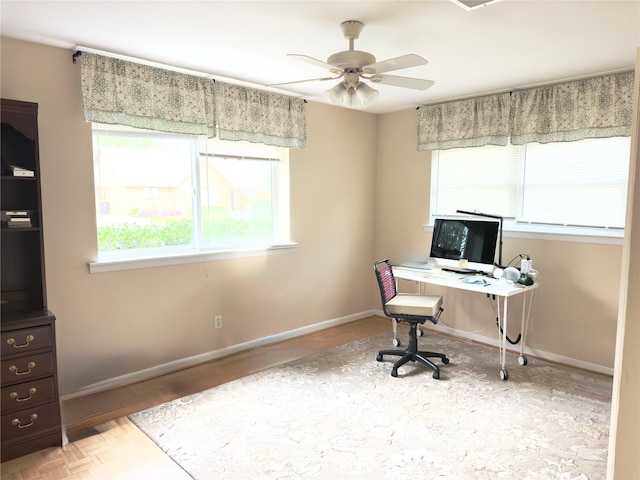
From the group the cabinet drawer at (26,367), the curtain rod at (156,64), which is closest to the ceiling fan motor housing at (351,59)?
the curtain rod at (156,64)

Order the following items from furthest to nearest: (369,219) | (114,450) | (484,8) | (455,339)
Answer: (369,219)
(455,339)
(114,450)
(484,8)

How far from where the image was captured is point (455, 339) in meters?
4.33

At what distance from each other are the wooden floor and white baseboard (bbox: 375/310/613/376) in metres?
1.32

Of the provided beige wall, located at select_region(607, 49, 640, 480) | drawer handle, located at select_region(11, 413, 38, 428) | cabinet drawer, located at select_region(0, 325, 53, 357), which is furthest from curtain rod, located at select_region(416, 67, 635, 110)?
drawer handle, located at select_region(11, 413, 38, 428)

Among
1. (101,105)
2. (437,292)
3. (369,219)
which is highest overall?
(101,105)

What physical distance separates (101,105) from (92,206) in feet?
2.29

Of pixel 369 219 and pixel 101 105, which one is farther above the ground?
pixel 101 105

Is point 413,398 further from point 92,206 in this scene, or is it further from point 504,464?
point 92,206

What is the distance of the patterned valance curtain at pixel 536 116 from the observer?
10.8ft

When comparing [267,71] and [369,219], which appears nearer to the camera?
[267,71]

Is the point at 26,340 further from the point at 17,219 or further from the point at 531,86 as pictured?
the point at 531,86

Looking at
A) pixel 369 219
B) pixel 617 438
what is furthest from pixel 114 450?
pixel 369 219

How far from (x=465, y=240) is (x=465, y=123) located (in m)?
1.14

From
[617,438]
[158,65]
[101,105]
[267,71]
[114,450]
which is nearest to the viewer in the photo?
[617,438]
